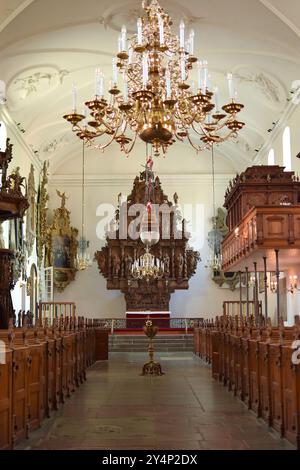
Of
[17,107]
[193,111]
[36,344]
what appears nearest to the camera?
[36,344]

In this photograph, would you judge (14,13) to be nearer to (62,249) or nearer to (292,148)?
(292,148)

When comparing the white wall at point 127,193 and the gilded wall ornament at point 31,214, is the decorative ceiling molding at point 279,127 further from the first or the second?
the gilded wall ornament at point 31,214

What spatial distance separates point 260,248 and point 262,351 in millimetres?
7531

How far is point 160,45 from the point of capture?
36.5ft

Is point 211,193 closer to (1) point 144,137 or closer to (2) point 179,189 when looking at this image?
(2) point 179,189

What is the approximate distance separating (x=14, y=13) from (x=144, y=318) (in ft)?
47.7

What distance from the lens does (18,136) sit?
22859 millimetres

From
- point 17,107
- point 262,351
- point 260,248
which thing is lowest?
point 262,351

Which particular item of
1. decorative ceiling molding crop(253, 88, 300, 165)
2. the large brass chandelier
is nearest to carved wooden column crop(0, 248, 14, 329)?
the large brass chandelier

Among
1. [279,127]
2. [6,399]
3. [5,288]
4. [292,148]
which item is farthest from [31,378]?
[279,127]

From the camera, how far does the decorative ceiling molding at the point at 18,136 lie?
2067 cm

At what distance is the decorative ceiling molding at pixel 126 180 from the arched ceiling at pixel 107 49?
413 centimetres
